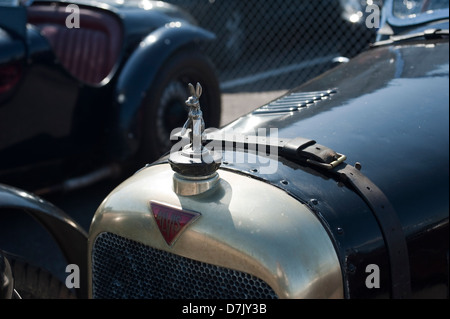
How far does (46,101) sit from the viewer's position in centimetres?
369

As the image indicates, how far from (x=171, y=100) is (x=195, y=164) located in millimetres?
2693

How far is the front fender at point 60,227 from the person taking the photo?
223 cm

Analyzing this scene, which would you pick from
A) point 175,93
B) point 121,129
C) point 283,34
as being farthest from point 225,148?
point 283,34

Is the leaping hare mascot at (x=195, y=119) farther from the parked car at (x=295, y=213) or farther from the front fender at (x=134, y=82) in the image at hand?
the front fender at (x=134, y=82)

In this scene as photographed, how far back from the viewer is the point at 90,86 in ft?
12.8

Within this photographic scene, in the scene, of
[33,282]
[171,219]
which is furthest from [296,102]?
[33,282]

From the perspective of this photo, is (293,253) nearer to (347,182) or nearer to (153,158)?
(347,182)

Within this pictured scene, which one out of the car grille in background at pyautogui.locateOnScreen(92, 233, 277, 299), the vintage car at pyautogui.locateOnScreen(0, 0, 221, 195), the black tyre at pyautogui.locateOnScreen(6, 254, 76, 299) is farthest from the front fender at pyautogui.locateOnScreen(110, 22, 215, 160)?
the car grille in background at pyautogui.locateOnScreen(92, 233, 277, 299)

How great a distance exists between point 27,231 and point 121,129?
0.87m

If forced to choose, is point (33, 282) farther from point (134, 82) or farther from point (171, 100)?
point (171, 100)

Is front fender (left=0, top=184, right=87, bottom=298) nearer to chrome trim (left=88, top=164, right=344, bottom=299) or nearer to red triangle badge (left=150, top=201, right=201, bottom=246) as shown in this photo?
chrome trim (left=88, top=164, right=344, bottom=299)

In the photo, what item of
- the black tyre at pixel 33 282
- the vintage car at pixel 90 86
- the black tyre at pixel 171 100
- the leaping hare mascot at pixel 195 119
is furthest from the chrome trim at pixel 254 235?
the black tyre at pixel 171 100

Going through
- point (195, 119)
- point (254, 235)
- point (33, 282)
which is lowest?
point (33, 282)

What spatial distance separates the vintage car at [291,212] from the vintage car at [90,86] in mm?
1888
